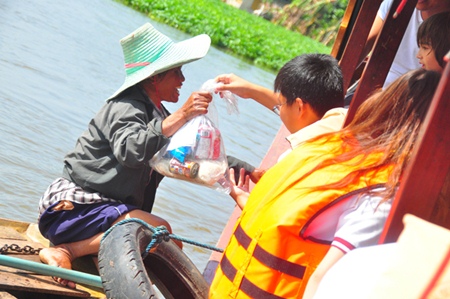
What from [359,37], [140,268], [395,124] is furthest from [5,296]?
[359,37]

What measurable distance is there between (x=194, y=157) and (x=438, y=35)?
1.28 metres

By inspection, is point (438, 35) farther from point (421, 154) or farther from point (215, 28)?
point (215, 28)

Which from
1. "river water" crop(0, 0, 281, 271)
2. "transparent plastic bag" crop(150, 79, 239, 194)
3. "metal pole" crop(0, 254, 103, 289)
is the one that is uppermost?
"transparent plastic bag" crop(150, 79, 239, 194)

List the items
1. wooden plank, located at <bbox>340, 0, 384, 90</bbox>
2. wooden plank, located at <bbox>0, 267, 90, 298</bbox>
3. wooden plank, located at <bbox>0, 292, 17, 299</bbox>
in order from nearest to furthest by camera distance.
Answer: wooden plank, located at <bbox>0, 292, 17, 299</bbox> < wooden plank, located at <bbox>0, 267, 90, 298</bbox> < wooden plank, located at <bbox>340, 0, 384, 90</bbox>

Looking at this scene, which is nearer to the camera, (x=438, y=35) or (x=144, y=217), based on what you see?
(x=438, y=35)

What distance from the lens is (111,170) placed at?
377cm

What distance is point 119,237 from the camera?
3.11m

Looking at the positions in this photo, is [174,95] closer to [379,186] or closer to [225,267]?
[225,267]

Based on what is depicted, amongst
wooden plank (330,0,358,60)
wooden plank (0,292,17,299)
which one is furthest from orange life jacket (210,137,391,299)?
wooden plank (330,0,358,60)

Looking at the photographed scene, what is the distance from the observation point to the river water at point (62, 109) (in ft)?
21.3

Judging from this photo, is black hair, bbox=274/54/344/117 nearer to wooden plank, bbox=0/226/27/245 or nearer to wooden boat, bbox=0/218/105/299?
wooden boat, bbox=0/218/105/299

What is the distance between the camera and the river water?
21.3ft

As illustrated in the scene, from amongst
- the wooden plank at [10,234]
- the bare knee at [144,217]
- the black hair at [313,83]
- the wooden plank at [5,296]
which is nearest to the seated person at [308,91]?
the black hair at [313,83]

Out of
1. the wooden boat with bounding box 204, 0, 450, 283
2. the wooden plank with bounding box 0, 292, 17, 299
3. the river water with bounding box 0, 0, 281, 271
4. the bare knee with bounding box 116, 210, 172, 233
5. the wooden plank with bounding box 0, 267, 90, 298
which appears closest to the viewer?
the wooden boat with bounding box 204, 0, 450, 283
